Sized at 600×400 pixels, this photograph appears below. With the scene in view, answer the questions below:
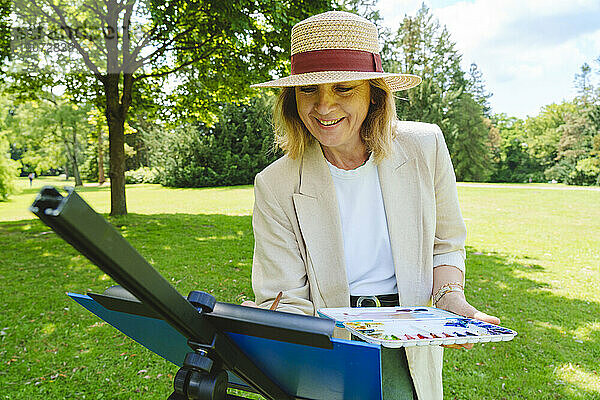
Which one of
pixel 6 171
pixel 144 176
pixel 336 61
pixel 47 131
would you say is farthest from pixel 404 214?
pixel 47 131

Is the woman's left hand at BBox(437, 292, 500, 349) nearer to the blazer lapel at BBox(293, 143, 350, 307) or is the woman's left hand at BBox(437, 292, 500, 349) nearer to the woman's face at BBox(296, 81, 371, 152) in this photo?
the blazer lapel at BBox(293, 143, 350, 307)

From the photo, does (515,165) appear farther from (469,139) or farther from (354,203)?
(354,203)

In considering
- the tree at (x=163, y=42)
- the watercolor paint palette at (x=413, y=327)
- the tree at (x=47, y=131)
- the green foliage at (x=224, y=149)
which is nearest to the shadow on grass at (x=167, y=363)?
the watercolor paint palette at (x=413, y=327)

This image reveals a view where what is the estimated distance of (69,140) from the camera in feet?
120

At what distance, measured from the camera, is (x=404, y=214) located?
202cm

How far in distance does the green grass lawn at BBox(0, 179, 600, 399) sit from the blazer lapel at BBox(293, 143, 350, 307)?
137 cm

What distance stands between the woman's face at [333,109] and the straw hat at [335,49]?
0.07m

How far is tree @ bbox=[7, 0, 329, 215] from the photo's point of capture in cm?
986

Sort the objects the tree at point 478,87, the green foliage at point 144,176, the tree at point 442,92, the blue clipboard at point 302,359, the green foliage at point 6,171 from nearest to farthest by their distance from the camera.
→ the blue clipboard at point 302,359
the green foliage at point 6,171
the green foliage at point 144,176
the tree at point 442,92
the tree at point 478,87

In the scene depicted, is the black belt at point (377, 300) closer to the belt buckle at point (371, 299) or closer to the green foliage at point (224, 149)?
the belt buckle at point (371, 299)

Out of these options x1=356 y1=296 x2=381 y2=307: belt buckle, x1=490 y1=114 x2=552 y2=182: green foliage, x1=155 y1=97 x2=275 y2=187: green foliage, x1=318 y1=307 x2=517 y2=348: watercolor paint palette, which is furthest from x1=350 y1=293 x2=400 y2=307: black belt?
x1=490 y1=114 x2=552 y2=182: green foliage

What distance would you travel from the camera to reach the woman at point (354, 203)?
1.96m

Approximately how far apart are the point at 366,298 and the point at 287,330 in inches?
41.0

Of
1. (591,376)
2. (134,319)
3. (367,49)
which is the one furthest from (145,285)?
(591,376)
